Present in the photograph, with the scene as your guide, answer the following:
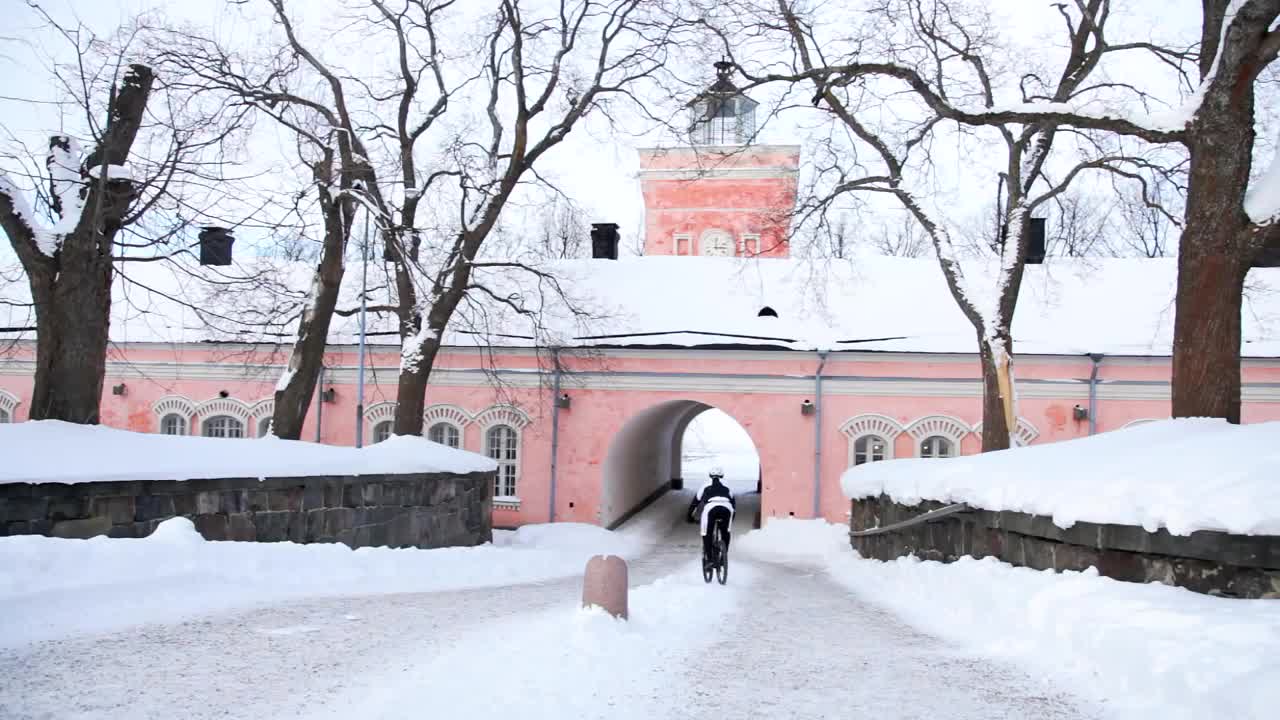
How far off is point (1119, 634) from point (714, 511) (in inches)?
267

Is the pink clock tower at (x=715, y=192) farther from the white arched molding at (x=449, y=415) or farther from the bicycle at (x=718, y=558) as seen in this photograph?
the bicycle at (x=718, y=558)

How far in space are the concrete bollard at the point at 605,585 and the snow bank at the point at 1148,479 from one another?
3.34 m

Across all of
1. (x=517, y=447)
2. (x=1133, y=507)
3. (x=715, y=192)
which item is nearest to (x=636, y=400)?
(x=517, y=447)

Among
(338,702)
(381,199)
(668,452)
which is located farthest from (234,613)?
(668,452)

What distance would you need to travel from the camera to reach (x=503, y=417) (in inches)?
862

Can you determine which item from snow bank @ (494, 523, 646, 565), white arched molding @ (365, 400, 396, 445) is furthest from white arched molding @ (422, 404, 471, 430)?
snow bank @ (494, 523, 646, 565)

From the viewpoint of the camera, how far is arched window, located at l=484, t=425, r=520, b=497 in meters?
22.0

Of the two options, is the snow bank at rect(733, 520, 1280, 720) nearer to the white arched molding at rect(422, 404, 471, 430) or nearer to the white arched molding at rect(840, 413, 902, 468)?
the white arched molding at rect(840, 413, 902, 468)

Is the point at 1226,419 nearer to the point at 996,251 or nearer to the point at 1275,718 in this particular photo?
the point at 1275,718

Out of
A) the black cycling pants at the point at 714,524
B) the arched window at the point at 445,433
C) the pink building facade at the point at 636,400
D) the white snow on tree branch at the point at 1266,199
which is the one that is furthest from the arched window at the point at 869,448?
the white snow on tree branch at the point at 1266,199

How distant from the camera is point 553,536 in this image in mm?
19875

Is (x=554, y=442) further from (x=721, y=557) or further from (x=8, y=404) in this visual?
(x=8, y=404)

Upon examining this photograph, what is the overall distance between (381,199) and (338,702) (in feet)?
44.1

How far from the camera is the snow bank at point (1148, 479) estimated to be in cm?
593
